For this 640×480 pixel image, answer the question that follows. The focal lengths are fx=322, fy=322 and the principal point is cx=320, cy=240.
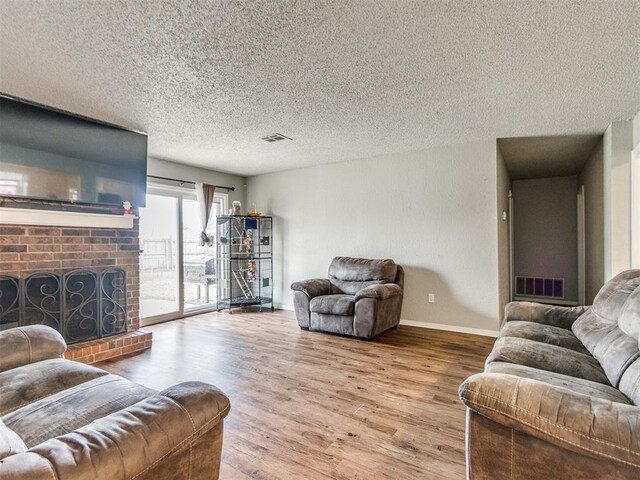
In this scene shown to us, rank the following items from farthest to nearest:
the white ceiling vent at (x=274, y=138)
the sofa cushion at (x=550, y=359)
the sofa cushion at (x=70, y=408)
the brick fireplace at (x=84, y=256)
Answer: the white ceiling vent at (x=274, y=138)
the brick fireplace at (x=84, y=256)
the sofa cushion at (x=550, y=359)
the sofa cushion at (x=70, y=408)

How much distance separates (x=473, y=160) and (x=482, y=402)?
3482 mm

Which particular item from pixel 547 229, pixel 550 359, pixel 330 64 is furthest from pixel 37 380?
pixel 547 229

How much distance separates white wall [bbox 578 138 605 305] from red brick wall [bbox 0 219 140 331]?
5467 mm

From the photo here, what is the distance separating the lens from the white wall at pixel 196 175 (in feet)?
15.1

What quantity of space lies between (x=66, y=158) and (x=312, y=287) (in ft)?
9.58

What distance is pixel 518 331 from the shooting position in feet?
7.25

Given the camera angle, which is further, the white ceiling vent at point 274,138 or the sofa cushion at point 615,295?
the white ceiling vent at point 274,138

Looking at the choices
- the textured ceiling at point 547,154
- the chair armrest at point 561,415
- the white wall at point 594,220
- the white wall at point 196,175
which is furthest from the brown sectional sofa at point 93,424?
the white wall at point 594,220

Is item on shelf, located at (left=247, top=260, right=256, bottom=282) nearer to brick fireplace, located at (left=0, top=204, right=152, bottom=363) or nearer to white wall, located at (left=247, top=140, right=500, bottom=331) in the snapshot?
white wall, located at (left=247, top=140, right=500, bottom=331)

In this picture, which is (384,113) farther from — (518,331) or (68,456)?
(68,456)

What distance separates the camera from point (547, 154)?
14.9 ft

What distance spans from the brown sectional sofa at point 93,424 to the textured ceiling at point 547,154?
420 centimetres

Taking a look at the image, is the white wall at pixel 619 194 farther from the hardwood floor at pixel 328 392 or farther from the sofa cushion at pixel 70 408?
the sofa cushion at pixel 70 408

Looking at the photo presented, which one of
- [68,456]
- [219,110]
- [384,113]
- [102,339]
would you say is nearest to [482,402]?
[68,456]
